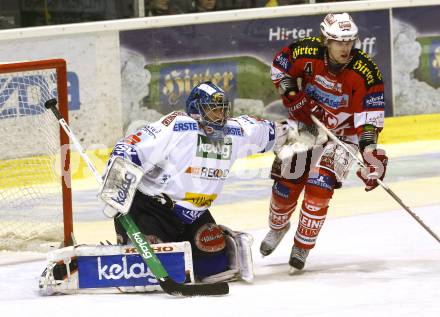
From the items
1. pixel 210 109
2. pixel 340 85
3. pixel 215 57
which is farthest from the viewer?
pixel 215 57

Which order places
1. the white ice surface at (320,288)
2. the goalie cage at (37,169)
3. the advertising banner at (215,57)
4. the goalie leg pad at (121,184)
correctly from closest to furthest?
the white ice surface at (320,288) < the goalie leg pad at (121,184) < the goalie cage at (37,169) < the advertising banner at (215,57)

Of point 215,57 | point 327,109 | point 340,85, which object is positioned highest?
point 340,85

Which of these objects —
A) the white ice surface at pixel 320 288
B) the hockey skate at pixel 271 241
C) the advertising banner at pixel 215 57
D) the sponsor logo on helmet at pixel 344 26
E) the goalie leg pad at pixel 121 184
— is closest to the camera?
the white ice surface at pixel 320 288

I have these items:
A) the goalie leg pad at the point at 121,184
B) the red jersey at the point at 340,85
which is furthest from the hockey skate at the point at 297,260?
the goalie leg pad at the point at 121,184

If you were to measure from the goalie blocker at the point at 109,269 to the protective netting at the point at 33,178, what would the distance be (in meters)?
1.05

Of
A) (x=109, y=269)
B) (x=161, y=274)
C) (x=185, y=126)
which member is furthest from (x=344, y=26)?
(x=109, y=269)

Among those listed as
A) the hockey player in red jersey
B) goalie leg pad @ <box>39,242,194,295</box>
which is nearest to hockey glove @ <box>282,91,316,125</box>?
the hockey player in red jersey

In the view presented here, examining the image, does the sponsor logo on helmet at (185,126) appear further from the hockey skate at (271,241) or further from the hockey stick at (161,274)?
the hockey skate at (271,241)

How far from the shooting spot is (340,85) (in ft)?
19.7

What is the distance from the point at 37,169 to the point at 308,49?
172 cm

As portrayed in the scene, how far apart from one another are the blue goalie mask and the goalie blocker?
53cm

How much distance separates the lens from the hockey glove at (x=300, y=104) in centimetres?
606

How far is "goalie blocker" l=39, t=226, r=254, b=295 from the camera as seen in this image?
5.48 m

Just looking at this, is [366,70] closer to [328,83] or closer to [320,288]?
[328,83]
